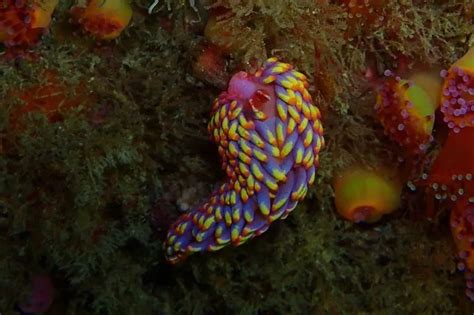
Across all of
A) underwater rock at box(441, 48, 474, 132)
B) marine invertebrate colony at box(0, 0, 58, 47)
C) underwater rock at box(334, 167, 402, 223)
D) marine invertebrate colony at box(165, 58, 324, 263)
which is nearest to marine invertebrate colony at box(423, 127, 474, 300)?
underwater rock at box(441, 48, 474, 132)

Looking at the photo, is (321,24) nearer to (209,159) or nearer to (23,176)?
A: (209,159)

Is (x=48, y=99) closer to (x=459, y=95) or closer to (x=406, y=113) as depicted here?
(x=406, y=113)

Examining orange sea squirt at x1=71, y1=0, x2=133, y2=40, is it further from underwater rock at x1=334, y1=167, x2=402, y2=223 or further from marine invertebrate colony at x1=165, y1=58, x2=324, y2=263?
underwater rock at x1=334, y1=167, x2=402, y2=223

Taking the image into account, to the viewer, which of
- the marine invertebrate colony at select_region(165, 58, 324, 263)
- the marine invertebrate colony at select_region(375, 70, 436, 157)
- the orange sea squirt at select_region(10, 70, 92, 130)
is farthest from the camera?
the marine invertebrate colony at select_region(375, 70, 436, 157)

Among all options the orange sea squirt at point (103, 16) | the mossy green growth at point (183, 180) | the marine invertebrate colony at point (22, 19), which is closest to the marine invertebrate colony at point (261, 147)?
the mossy green growth at point (183, 180)

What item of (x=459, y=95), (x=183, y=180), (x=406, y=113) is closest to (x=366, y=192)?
(x=406, y=113)

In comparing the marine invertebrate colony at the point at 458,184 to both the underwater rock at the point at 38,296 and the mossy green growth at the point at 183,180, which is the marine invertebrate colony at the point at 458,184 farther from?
the underwater rock at the point at 38,296
